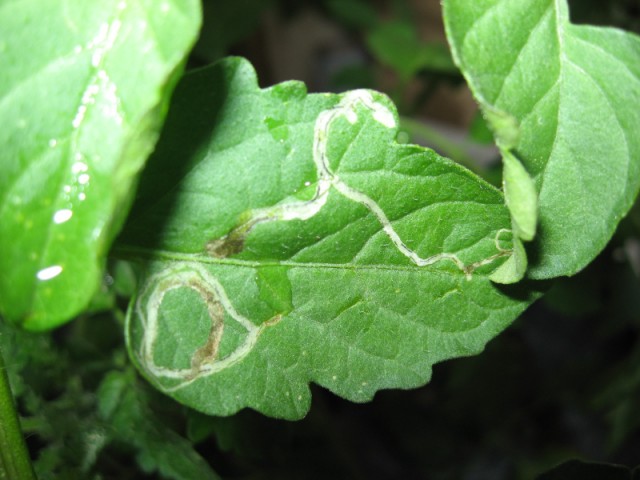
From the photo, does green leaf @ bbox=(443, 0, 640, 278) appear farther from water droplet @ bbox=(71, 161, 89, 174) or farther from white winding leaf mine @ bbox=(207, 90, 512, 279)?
water droplet @ bbox=(71, 161, 89, 174)

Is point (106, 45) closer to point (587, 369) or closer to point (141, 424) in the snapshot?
point (141, 424)

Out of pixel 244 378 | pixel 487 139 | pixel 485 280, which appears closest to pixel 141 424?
pixel 244 378

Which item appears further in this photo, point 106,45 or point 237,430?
→ point 237,430

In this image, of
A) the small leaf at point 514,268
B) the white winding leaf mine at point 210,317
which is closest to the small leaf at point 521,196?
the small leaf at point 514,268

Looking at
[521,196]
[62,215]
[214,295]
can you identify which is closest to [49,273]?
[62,215]

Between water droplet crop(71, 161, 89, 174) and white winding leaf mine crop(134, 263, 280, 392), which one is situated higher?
water droplet crop(71, 161, 89, 174)

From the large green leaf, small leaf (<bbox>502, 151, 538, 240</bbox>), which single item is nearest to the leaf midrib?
the large green leaf

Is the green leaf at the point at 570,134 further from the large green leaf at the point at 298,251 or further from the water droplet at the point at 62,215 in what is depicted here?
the water droplet at the point at 62,215
